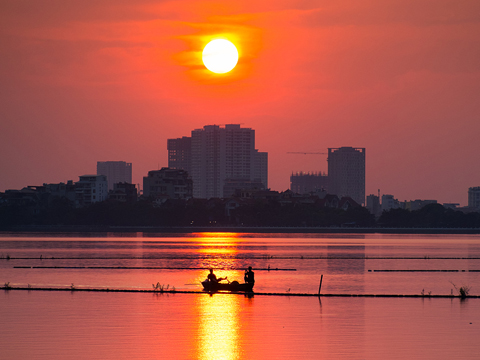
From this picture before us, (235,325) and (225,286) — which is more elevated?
(225,286)

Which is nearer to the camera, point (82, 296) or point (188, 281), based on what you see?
point (82, 296)

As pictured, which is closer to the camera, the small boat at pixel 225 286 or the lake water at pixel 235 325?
the lake water at pixel 235 325

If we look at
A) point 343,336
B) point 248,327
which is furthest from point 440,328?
point 248,327

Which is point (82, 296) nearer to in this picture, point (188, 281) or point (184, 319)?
point (184, 319)

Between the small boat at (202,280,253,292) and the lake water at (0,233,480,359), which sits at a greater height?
the small boat at (202,280,253,292)

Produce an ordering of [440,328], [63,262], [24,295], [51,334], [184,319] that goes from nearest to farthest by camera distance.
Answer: [51,334] → [440,328] → [184,319] → [24,295] → [63,262]

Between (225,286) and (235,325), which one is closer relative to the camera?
(235,325)

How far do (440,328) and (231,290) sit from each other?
22.2 meters

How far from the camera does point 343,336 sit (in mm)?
37844

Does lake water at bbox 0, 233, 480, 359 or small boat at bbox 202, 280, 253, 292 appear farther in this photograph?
small boat at bbox 202, 280, 253, 292

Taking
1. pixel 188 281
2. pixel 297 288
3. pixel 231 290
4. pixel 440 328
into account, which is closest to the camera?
pixel 440 328

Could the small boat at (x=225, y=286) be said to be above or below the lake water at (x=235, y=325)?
above

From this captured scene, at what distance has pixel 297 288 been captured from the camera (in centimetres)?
6912

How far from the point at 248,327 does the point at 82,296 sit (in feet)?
64.3
